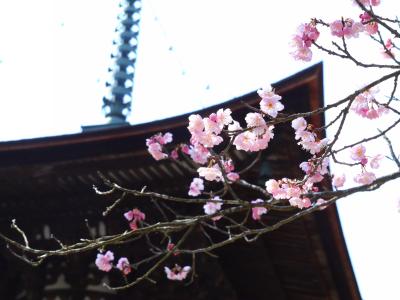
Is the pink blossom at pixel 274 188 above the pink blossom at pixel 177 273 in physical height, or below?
above

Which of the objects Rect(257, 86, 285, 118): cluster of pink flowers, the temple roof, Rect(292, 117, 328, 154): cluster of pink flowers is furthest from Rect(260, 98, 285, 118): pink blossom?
the temple roof

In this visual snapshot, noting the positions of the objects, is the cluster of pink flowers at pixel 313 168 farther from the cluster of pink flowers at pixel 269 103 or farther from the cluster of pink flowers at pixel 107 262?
the cluster of pink flowers at pixel 107 262

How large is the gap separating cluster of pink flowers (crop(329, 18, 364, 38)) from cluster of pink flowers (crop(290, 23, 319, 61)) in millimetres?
106

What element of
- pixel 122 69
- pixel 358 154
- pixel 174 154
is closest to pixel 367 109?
pixel 358 154

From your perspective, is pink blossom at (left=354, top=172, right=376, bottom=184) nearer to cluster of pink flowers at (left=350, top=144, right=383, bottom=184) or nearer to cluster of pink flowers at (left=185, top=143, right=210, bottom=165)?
cluster of pink flowers at (left=350, top=144, right=383, bottom=184)

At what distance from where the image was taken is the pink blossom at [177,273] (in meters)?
5.77

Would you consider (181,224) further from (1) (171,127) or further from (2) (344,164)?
(1) (171,127)

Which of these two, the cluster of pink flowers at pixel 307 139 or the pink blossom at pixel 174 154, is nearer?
the cluster of pink flowers at pixel 307 139

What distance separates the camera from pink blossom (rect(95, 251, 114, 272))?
5.68 metres

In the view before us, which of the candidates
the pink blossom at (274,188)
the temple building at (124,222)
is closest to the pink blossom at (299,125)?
the pink blossom at (274,188)

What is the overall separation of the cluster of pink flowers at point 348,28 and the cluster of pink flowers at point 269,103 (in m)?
0.57

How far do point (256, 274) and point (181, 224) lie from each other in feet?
13.2

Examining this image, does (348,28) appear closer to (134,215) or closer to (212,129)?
(212,129)

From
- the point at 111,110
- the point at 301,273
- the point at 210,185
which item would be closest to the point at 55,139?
the point at 210,185
